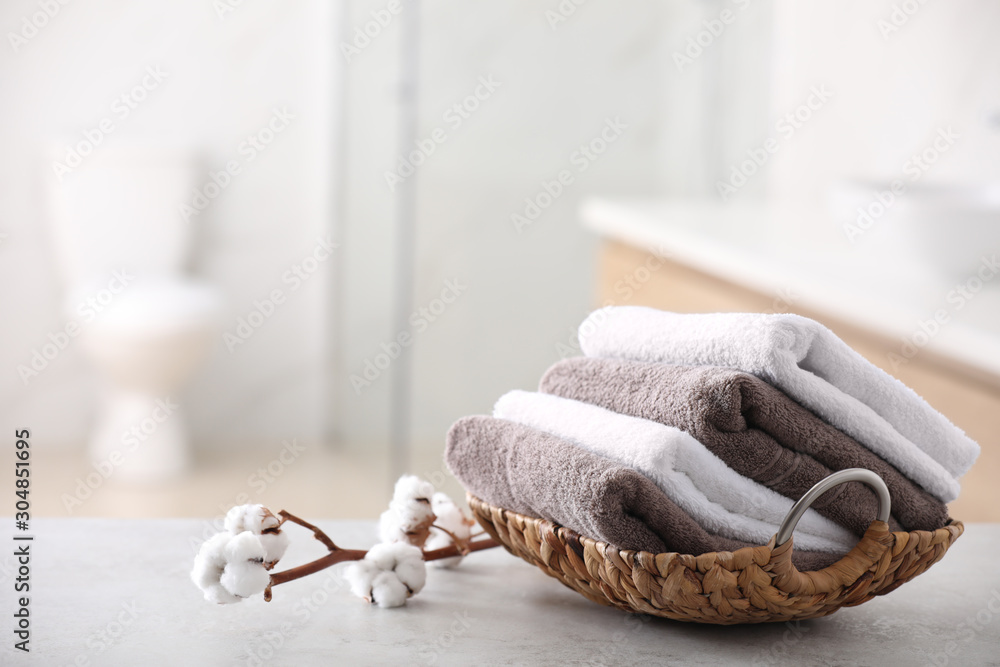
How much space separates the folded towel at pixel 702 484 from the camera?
52 centimetres

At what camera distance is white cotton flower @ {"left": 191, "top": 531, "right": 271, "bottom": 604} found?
528 millimetres

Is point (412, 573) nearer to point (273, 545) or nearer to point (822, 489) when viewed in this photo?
point (273, 545)

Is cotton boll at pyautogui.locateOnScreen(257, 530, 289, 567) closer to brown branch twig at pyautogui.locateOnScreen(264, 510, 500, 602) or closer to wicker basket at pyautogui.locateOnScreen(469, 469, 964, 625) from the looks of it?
brown branch twig at pyautogui.locateOnScreen(264, 510, 500, 602)

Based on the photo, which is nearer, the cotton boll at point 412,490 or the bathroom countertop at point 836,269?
the cotton boll at point 412,490

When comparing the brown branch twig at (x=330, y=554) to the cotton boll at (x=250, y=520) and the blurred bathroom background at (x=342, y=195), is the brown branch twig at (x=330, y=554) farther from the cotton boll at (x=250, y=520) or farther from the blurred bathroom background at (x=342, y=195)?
the blurred bathroom background at (x=342, y=195)

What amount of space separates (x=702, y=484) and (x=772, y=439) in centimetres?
5

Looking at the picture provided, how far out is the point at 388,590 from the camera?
59 centimetres

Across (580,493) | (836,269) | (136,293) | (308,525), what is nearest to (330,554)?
(308,525)

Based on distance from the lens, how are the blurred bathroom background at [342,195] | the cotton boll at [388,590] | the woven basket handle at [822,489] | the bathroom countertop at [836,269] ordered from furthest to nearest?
the blurred bathroom background at [342,195] < the bathroom countertop at [836,269] < the cotton boll at [388,590] < the woven basket handle at [822,489]

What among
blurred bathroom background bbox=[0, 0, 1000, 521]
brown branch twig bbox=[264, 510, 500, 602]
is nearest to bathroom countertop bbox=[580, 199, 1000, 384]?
blurred bathroom background bbox=[0, 0, 1000, 521]

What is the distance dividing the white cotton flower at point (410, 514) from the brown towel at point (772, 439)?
0.16 metres

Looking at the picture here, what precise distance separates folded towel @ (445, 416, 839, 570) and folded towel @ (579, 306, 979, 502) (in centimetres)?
8

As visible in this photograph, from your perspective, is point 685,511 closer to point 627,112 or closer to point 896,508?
point 896,508

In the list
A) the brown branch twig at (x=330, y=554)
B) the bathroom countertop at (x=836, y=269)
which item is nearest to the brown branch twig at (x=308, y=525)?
the brown branch twig at (x=330, y=554)
